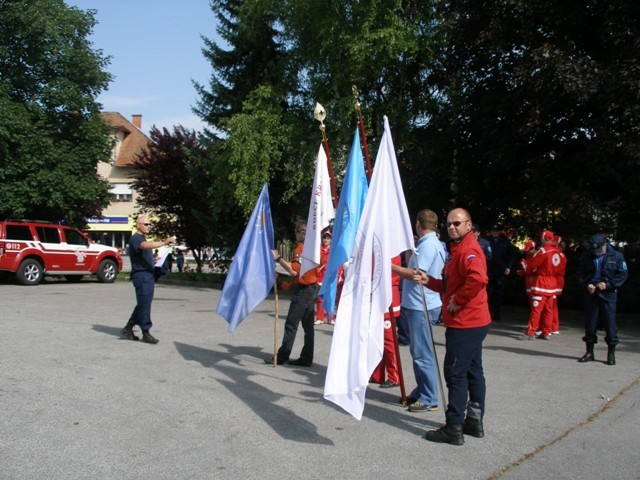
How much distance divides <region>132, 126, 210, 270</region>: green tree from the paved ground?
1797 cm

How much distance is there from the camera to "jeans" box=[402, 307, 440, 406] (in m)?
6.44

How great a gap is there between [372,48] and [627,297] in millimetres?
9220

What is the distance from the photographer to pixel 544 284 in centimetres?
1177

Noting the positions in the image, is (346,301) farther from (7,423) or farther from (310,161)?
(310,161)

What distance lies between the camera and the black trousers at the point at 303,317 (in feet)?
28.4

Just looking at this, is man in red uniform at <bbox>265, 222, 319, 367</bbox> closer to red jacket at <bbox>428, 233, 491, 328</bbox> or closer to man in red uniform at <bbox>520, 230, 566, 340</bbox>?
red jacket at <bbox>428, 233, 491, 328</bbox>

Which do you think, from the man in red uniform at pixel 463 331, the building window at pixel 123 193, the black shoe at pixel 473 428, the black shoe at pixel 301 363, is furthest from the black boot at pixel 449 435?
the building window at pixel 123 193

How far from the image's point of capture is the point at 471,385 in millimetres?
5707

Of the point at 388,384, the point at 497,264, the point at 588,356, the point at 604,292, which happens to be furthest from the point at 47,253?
the point at 604,292

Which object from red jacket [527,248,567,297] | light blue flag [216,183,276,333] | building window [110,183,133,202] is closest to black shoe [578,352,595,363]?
red jacket [527,248,567,297]

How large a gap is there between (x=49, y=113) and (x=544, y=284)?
2035cm

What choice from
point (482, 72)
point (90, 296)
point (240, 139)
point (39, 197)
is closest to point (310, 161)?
point (240, 139)

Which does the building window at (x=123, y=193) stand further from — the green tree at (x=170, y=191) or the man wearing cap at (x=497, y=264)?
the man wearing cap at (x=497, y=264)

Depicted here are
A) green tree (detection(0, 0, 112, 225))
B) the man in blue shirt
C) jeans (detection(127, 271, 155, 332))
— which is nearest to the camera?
the man in blue shirt
